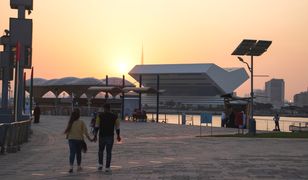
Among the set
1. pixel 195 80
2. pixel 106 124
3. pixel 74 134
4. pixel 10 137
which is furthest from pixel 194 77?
pixel 74 134

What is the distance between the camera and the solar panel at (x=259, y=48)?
34.3 meters

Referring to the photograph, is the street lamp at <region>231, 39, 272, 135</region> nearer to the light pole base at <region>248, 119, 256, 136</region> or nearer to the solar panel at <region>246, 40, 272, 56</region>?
the solar panel at <region>246, 40, 272, 56</region>

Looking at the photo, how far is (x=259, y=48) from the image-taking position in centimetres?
3447

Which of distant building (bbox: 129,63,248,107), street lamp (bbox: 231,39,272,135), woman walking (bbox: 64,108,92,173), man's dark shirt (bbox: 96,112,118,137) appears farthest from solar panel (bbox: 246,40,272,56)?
distant building (bbox: 129,63,248,107)

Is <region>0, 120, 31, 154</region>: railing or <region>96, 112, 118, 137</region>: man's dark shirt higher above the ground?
<region>96, 112, 118, 137</region>: man's dark shirt

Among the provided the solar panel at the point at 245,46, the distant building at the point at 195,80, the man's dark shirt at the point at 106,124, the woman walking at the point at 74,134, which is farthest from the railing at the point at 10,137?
the distant building at the point at 195,80

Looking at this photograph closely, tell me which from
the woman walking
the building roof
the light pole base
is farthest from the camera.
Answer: the building roof

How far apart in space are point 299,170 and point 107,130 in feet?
16.2

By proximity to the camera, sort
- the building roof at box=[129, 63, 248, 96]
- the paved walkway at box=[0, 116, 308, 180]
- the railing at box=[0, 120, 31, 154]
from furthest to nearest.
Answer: the building roof at box=[129, 63, 248, 96], the railing at box=[0, 120, 31, 154], the paved walkway at box=[0, 116, 308, 180]

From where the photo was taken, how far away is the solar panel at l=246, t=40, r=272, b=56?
3431 centimetres

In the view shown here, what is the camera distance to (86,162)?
15.5 meters

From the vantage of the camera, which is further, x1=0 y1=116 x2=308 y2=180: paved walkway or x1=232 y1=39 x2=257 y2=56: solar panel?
x1=232 y1=39 x2=257 y2=56: solar panel

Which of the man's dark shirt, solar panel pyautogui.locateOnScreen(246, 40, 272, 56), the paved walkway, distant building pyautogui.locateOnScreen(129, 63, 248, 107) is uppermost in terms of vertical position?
distant building pyautogui.locateOnScreen(129, 63, 248, 107)

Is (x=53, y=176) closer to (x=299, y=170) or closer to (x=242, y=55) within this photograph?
(x=299, y=170)
